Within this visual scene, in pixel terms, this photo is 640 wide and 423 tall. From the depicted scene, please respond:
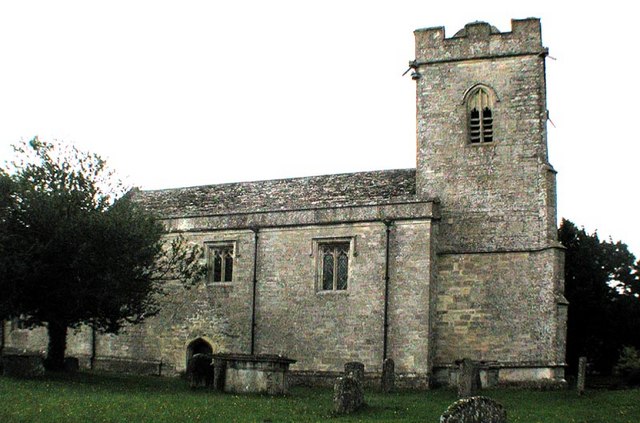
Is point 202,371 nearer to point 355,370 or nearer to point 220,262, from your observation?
point 355,370

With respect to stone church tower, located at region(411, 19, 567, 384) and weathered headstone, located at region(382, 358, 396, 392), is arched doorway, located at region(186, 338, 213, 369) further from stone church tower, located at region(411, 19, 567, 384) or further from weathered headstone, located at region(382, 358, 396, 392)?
stone church tower, located at region(411, 19, 567, 384)

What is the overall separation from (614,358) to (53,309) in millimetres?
23087

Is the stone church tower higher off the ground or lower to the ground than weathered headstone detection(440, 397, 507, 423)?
higher

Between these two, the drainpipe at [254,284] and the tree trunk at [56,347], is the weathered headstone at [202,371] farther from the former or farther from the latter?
the tree trunk at [56,347]

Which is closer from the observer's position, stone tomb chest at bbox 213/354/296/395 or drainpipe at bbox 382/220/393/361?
stone tomb chest at bbox 213/354/296/395

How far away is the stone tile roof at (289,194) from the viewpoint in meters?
31.7

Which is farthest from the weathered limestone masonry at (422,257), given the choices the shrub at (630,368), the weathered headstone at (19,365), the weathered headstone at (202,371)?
the weathered headstone at (19,365)

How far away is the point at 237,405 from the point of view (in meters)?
20.3

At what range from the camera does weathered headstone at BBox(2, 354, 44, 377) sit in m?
24.9

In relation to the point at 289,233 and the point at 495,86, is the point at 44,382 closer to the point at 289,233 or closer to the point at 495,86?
the point at 289,233

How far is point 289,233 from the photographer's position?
31.4 metres

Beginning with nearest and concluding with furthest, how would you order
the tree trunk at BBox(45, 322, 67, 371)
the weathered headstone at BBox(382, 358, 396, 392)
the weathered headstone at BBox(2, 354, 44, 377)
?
the weathered headstone at BBox(2, 354, 44, 377)
the weathered headstone at BBox(382, 358, 396, 392)
the tree trunk at BBox(45, 322, 67, 371)

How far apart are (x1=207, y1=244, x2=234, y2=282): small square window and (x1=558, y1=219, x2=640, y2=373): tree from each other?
14.6 metres

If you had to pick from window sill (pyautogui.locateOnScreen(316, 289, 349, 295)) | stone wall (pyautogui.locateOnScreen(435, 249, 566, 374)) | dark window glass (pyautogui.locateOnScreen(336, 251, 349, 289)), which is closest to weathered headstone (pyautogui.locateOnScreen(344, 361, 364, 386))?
window sill (pyautogui.locateOnScreen(316, 289, 349, 295))
